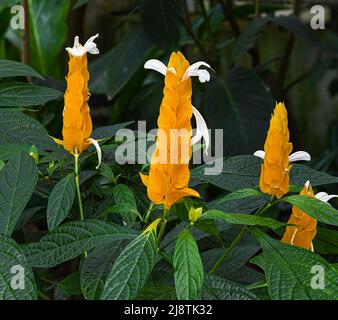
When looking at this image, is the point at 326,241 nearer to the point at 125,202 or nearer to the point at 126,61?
the point at 125,202

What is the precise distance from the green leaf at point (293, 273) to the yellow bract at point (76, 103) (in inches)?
8.2

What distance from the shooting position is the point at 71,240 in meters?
0.64

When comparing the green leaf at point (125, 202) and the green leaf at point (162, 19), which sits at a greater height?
the green leaf at point (162, 19)

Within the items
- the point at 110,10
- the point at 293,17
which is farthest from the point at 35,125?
the point at 110,10

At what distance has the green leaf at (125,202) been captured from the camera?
27.1 inches

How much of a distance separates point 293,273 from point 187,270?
0.30 feet

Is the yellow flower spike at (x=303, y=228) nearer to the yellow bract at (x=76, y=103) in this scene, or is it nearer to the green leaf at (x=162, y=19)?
the yellow bract at (x=76, y=103)

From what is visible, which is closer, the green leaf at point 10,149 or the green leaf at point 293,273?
the green leaf at point 293,273

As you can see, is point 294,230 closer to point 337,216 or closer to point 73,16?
point 337,216

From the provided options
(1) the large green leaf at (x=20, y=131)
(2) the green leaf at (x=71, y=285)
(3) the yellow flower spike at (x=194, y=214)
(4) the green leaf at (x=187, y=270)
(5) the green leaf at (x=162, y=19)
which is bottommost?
(2) the green leaf at (x=71, y=285)

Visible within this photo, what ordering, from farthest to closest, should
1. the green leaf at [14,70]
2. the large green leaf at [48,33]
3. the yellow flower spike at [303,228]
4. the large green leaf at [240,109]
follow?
1. the large green leaf at [48,33]
2. the large green leaf at [240,109]
3. the green leaf at [14,70]
4. the yellow flower spike at [303,228]

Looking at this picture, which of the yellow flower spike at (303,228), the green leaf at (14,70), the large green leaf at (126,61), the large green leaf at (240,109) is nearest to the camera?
the yellow flower spike at (303,228)

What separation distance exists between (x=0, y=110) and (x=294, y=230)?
13.5 inches

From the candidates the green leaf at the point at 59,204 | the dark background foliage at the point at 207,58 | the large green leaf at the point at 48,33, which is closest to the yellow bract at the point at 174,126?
the green leaf at the point at 59,204
